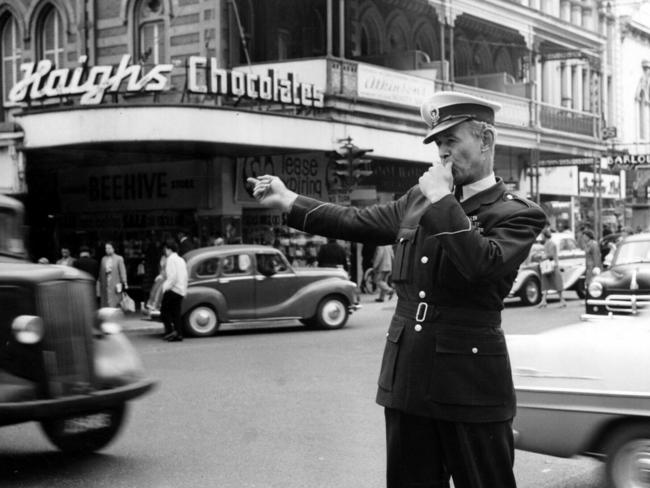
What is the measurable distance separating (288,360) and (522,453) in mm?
6067

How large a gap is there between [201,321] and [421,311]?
550 inches

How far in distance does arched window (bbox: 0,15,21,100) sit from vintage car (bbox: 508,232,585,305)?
49.2 feet

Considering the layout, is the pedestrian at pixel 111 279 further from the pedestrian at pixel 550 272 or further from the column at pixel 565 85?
the column at pixel 565 85

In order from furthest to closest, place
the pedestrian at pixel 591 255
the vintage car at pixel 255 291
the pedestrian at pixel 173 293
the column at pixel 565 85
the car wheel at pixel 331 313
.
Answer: the column at pixel 565 85 < the pedestrian at pixel 591 255 < the car wheel at pixel 331 313 < the vintage car at pixel 255 291 < the pedestrian at pixel 173 293

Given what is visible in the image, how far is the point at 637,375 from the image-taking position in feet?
18.5

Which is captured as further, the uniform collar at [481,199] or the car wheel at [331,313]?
the car wheel at [331,313]

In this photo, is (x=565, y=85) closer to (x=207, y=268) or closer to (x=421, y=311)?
(x=207, y=268)

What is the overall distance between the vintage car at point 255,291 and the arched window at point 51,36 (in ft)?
39.4

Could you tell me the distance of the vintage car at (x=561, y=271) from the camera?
23186mm

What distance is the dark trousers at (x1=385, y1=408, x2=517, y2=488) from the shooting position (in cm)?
340

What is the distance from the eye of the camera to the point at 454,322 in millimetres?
3430

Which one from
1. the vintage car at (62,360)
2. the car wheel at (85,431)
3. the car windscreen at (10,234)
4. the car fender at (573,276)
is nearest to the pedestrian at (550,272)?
the car fender at (573,276)

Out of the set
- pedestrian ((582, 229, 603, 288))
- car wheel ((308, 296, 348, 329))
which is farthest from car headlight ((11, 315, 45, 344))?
pedestrian ((582, 229, 603, 288))

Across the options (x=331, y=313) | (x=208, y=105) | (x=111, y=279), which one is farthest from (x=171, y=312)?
(x=208, y=105)
